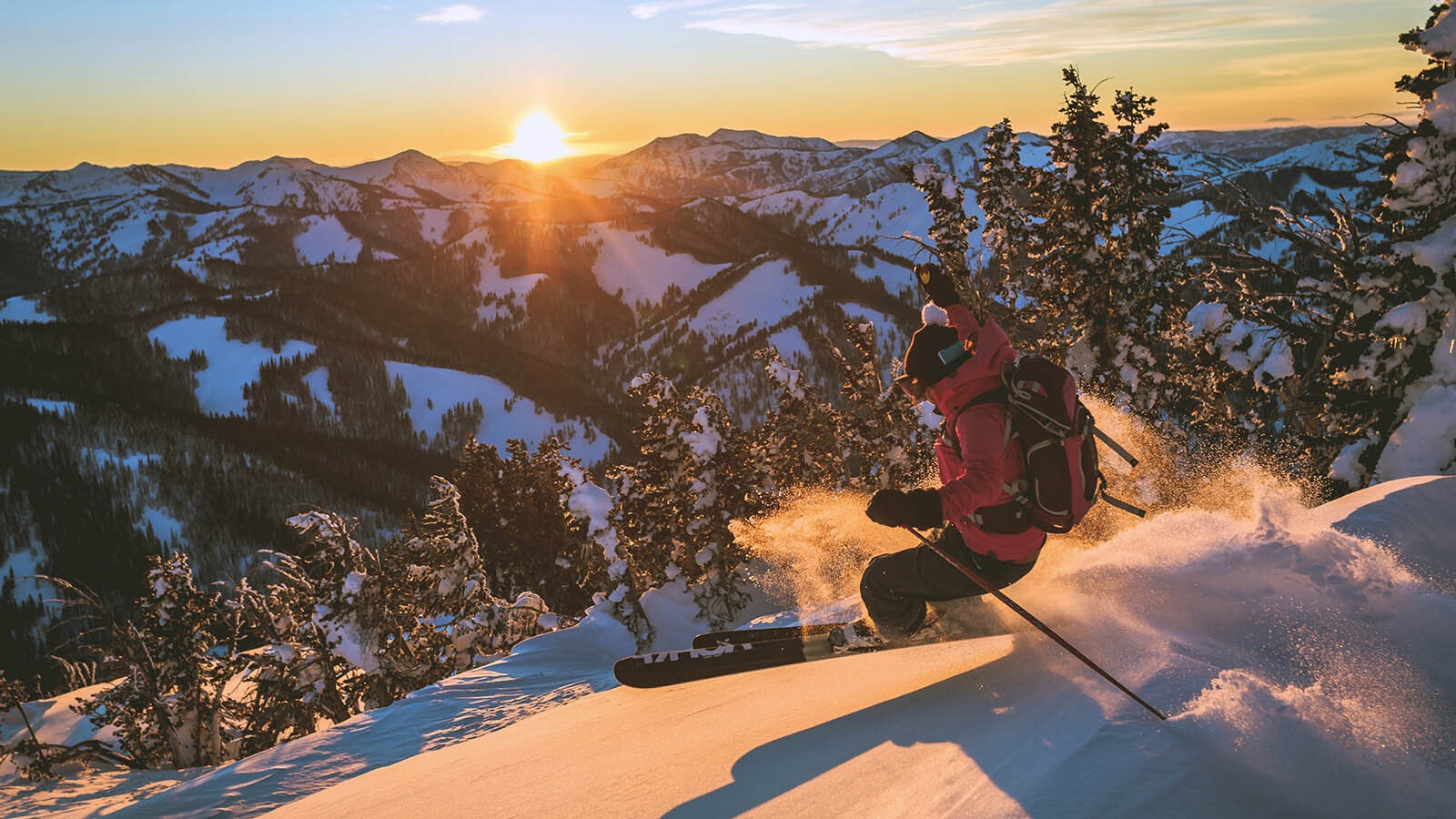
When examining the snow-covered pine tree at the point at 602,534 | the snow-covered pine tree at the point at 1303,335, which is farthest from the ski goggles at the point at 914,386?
the snow-covered pine tree at the point at 602,534

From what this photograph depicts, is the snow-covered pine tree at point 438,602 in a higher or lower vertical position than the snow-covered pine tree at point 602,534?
lower

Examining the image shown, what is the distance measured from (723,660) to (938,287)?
3098 mm

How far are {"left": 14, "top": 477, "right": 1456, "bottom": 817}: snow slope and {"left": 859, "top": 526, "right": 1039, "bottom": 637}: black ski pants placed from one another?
0.87ft

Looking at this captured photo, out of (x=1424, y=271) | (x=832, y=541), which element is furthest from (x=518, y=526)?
(x=1424, y=271)

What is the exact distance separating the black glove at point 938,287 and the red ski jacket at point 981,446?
36cm

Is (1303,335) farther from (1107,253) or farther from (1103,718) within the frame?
(1103,718)

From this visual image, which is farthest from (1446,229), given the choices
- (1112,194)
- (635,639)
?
(635,639)

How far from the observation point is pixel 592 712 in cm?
622

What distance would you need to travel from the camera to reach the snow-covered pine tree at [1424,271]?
32.9 feet

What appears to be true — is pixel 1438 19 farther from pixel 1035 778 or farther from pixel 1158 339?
pixel 1035 778

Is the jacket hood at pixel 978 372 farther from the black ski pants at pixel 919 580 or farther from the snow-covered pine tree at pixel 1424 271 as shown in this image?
the snow-covered pine tree at pixel 1424 271

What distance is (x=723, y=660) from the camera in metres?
6.21

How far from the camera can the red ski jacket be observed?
4.65m

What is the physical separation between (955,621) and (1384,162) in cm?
1157
